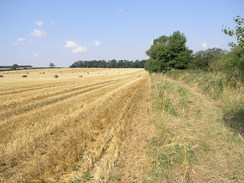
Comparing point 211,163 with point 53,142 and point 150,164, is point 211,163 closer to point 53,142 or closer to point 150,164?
point 150,164

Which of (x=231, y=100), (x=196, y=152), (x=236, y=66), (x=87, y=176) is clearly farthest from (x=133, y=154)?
(x=236, y=66)

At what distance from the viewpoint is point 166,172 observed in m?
3.02

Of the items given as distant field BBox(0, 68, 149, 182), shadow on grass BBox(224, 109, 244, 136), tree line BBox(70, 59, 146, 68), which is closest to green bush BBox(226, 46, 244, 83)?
shadow on grass BBox(224, 109, 244, 136)

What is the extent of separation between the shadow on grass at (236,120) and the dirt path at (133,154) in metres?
2.80

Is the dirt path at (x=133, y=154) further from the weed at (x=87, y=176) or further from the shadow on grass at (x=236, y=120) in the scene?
the shadow on grass at (x=236, y=120)

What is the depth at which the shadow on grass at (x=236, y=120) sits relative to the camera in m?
5.12

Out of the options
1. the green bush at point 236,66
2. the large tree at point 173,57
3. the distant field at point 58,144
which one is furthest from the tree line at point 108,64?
the distant field at point 58,144

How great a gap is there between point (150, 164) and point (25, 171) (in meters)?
2.66

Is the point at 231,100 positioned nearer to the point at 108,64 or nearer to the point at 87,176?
the point at 87,176

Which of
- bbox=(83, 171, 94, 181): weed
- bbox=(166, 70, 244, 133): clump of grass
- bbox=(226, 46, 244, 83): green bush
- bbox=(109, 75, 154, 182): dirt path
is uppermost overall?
bbox=(226, 46, 244, 83): green bush

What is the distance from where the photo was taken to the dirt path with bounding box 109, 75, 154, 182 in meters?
3.05

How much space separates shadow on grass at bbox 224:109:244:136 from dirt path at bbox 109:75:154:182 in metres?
2.80

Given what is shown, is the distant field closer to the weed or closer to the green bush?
the weed

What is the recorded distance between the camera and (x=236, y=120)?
585 cm
